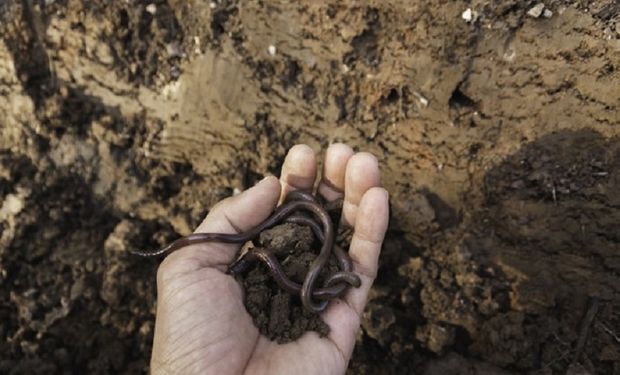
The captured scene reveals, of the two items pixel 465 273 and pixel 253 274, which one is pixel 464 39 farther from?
pixel 253 274

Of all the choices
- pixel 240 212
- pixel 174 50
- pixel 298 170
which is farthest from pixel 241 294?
pixel 174 50

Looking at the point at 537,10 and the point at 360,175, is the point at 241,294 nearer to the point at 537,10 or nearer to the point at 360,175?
the point at 360,175

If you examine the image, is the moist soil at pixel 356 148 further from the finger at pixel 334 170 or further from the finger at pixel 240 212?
the finger at pixel 334 170

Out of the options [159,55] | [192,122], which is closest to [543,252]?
[192,122]

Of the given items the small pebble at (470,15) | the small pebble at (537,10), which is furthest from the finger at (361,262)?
the small pebble at (537,10)

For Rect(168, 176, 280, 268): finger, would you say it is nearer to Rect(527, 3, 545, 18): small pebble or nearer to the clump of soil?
the clump of soil

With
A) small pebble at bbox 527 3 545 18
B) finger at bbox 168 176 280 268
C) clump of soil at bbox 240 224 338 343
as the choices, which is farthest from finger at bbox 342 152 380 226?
small pebble at bbox 527 3 545 18
